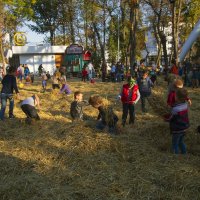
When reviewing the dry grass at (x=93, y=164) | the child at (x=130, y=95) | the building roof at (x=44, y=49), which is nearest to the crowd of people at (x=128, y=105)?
the child at (x=130, y=95)

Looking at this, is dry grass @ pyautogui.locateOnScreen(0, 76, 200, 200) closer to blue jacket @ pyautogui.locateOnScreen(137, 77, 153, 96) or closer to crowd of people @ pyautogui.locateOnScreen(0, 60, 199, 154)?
crowd of people @ pyautogui.locateOnScreen(0, 60, 199, 154)

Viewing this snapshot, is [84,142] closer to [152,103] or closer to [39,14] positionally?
[152,103]

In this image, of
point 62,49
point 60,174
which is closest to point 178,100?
point 60,174

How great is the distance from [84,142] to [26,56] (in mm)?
34129

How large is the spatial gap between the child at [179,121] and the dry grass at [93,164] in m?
0.23

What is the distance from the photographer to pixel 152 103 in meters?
8.74

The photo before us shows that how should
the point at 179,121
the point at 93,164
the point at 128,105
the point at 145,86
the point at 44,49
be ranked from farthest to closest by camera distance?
the point at 44,49 < the point at 145,86 < the point at 128,105 < the point at 179,121 < the point at 93,164

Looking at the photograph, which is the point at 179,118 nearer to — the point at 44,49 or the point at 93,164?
the point at 93,164

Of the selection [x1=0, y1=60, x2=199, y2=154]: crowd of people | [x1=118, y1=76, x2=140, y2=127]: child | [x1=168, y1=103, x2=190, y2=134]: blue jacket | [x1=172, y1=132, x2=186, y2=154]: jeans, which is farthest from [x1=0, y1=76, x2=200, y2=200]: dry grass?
[x1=118, y1=76, x2=140, y2=127]: child

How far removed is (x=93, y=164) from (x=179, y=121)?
6.03 ft

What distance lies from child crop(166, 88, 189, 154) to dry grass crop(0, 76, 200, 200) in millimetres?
229

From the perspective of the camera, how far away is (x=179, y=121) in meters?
6.46

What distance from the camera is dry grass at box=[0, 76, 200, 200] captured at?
493cm

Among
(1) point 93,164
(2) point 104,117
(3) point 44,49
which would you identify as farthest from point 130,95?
(3) point 44,49
